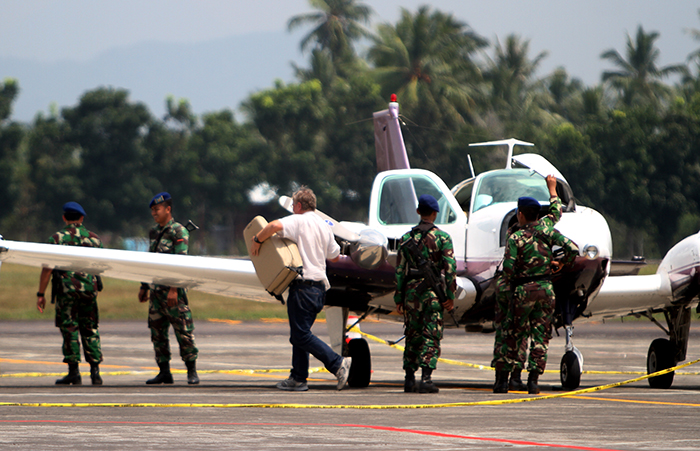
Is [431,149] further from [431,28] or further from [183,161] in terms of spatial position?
[183,161]

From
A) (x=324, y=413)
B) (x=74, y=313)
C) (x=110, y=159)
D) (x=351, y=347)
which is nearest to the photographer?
(x=324, y=413)

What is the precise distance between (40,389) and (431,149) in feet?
216

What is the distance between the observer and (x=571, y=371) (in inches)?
425

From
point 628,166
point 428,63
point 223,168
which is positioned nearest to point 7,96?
point 223,168

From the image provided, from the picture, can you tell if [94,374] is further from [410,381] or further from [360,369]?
[410,381]

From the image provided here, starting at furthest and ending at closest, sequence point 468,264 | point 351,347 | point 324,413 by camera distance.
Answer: point 351,347 → point 468,264 → point 324,413

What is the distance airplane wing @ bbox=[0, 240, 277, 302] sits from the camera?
11102mm

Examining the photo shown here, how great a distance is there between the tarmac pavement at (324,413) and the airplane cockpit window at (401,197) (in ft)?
7.22

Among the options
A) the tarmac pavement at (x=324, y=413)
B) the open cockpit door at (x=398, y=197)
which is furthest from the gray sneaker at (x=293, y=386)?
the open cockpit door at (x=398, y=197)

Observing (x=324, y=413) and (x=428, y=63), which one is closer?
(x=324, y=413)

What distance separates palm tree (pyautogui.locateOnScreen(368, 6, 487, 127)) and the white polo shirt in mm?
65736

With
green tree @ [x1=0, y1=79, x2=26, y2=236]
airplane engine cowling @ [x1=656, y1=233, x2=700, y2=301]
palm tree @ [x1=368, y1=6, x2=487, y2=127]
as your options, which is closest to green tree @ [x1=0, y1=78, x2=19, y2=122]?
green tree @ [x1=0, y1=79, x2=26, y2=236]

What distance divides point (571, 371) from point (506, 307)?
1.19m

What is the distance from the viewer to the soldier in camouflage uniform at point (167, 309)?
38.1 feet
